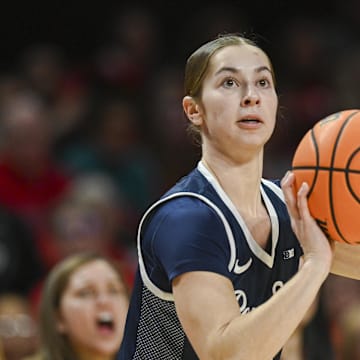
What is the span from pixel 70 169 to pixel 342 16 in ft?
10.8

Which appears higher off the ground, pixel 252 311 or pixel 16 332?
pixel 252 311

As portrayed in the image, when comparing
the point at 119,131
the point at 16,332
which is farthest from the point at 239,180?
the point at 119,131

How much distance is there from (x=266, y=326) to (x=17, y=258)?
12.9ft

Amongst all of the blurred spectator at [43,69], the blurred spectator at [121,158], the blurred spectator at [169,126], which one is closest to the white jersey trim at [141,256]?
the blurred spectator at [121,158]

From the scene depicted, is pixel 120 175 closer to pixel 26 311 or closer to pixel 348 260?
pixel 26 311

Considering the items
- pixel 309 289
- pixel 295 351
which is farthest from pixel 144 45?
pixel 309 289

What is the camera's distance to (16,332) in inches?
228

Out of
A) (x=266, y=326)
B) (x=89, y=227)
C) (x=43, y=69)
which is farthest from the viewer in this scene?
(x=43, y=69)

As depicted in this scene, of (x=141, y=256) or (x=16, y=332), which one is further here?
(x=16, y=332)

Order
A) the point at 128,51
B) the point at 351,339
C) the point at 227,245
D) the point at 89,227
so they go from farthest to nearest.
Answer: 1. the point at 128,51
2. the point at 89,227
3. the point at 351,339
4. the point at 227,245

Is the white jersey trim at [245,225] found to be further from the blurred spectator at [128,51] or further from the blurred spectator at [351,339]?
the blurred spectator at [128,51]

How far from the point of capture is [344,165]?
3164mm

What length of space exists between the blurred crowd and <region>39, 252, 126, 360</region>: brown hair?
0.82 m

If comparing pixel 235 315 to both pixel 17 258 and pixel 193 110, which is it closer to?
pixel 193 110
